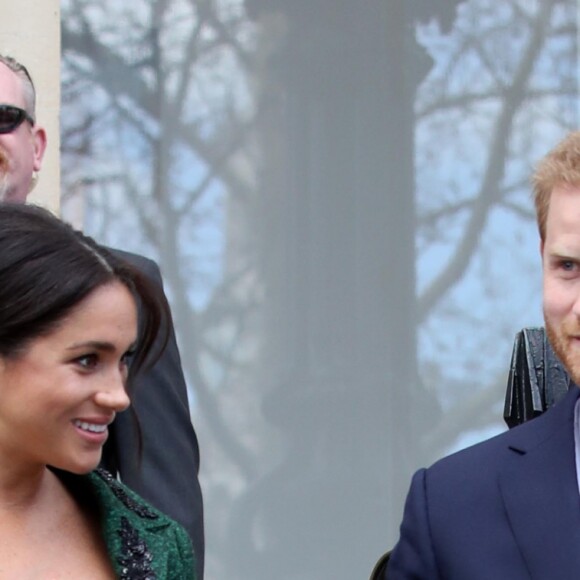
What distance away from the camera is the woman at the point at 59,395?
260cm

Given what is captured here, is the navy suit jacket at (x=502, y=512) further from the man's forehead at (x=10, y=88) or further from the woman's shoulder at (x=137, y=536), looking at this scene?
the man's forehead at (x=10, y=88)

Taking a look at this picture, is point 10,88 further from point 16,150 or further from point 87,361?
point 87,361

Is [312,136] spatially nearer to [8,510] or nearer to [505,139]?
[505,139]

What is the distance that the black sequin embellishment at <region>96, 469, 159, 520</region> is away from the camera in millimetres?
2807

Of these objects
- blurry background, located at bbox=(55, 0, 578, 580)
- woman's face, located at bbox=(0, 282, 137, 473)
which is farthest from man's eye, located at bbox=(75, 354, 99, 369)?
blurry background, located at bbox=(55, 0, 578, 580)

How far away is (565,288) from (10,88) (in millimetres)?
1385

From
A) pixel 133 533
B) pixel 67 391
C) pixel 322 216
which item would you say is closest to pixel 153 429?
pixel 133 533

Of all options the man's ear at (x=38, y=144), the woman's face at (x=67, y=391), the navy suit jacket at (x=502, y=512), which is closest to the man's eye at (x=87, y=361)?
the woman's face at (x=67, y=391)

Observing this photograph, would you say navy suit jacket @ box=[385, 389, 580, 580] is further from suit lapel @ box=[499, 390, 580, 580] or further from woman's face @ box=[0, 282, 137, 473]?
woman's face @ box=[0, 282, 137, 473]

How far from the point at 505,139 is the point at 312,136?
2.43ft

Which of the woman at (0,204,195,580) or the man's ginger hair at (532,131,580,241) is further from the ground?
the man's ginger hair at (532,131,580,241)

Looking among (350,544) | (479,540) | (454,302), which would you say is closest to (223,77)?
(454,302)

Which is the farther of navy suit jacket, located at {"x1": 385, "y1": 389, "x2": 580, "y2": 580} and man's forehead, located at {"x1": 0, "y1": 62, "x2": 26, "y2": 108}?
man's forehead, located at {"x1": 0, "y1": 62, "x2": 26, "y2": 108}

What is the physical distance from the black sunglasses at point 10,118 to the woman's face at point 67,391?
88 centimetres
